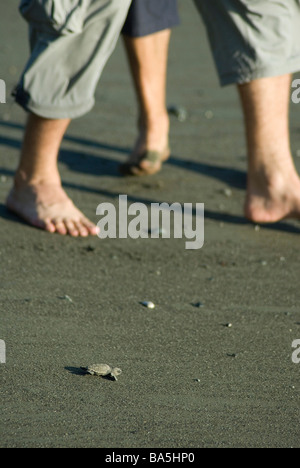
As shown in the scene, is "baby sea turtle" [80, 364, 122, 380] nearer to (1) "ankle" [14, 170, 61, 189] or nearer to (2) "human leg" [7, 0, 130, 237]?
(2) "human leg" [7, 0, 130, 237]

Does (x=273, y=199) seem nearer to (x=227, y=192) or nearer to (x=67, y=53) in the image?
(x=227, y=192)

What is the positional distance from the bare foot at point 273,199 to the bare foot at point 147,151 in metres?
0.70

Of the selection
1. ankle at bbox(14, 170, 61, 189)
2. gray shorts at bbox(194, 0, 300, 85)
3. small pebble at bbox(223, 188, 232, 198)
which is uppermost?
gray shorts at bbox(194, 0, 300, 85)

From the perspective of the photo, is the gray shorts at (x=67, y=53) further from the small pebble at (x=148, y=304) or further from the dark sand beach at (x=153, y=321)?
the small pebble at (x=148, y=304)

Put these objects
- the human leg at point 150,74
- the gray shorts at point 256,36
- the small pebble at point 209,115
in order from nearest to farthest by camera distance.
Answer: the gray shorts at point 256,36
the human leg at point 150,74
the small pebble at point 209,115

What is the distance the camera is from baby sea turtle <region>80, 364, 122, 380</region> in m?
2.34

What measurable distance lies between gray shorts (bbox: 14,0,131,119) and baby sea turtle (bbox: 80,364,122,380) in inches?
46.5

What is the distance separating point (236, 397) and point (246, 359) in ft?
0.72

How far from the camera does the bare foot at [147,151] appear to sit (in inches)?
157

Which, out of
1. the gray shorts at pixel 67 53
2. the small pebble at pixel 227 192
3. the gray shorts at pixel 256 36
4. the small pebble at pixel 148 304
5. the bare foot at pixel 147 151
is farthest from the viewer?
the bare foot at pixel 147 151

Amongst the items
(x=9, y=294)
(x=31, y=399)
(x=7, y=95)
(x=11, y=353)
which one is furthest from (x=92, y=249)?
(x=7, y=95)

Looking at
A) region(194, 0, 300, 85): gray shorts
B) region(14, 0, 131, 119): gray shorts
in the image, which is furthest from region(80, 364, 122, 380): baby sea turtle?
region(194, 0, 300, 85): gray shorts

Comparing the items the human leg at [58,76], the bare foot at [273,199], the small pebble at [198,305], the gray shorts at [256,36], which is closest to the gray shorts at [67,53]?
the human leg at [58,76]
